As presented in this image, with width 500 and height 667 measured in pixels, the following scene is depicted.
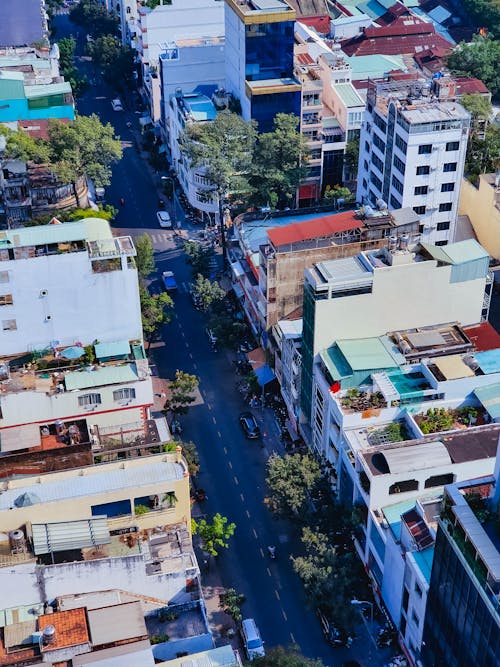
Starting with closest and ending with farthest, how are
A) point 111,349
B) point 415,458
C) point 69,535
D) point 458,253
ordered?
1. point 69,535
2. point 415,458
3. point 111,349
4. point 458,253

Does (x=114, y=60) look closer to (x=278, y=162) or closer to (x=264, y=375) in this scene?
(x=278, y=162)

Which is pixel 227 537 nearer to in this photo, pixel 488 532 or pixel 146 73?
pixel 488 532

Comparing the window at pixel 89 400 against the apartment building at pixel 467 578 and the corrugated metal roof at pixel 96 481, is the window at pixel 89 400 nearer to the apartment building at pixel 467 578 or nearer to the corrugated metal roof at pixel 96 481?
the corrugated metal roof at pixel 96 481

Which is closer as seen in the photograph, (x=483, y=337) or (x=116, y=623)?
(x=116, y=623)

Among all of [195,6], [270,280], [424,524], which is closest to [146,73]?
[195,6]

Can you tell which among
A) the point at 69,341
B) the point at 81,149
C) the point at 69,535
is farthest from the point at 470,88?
the point at 69,535

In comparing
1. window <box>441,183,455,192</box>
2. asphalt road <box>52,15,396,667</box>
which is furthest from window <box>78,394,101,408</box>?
window <box>441,183,455,192</box>

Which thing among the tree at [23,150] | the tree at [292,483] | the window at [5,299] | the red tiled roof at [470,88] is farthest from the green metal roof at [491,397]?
the tree at [23,150]
